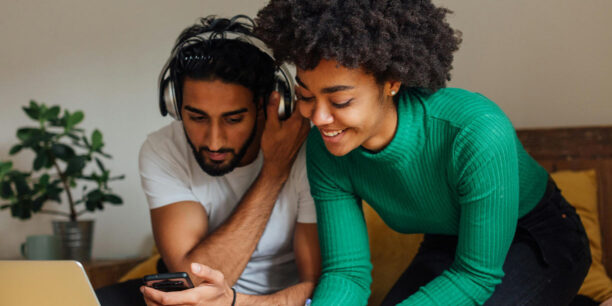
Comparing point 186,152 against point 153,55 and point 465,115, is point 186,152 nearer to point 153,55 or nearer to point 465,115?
point 465,115

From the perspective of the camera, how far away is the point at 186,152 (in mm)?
1384

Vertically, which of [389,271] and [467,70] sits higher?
[467,70]

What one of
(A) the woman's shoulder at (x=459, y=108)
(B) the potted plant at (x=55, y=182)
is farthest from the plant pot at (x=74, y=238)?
(A) the woman's shoulder at (x=459, y=108)

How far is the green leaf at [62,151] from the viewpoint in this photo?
6.79 ft

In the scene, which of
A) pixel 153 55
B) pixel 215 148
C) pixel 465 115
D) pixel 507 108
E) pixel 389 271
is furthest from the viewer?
pixel 153 55

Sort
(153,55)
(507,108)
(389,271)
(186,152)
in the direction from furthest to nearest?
(153,55) → (507,108) → (389,271) → (186,152)

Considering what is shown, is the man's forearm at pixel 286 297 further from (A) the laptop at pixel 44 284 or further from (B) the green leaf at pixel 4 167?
(B) the green leaf at pixel 4 167

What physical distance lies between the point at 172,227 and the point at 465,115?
2.32 ft

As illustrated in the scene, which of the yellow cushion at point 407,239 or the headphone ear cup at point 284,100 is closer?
the headphone ear cup at point 284,100

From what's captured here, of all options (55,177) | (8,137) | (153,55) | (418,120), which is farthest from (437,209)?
(8,137)

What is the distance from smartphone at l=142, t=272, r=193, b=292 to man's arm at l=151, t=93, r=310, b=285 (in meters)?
0.22

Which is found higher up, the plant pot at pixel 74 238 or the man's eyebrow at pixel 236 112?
the man's eyebrow at pixel 236 112

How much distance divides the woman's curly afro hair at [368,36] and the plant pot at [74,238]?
1.43m

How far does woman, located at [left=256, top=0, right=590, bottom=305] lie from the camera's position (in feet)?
3.02
